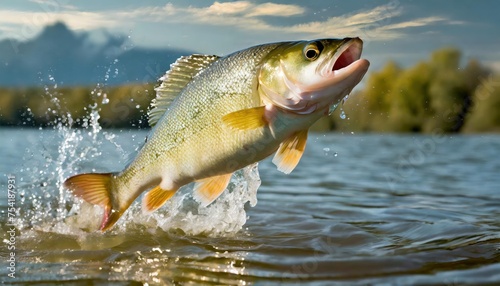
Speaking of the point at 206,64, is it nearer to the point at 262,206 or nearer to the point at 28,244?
the point at 28,244

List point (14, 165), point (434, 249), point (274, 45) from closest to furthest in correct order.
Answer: point (274, 45), point (434, 249), point (14, 165)

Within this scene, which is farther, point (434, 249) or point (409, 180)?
point (409, 180)

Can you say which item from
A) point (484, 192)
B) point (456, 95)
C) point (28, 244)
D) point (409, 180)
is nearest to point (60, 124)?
point (28, 244)

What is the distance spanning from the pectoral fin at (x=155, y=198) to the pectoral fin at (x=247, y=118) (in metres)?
0.82

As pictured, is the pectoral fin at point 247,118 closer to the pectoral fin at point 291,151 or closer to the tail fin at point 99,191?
the pectoral fin at point 291,151

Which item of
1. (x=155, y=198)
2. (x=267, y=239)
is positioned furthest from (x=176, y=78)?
(x=267, y=239)

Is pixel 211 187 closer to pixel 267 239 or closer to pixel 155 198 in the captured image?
pixel 155 198

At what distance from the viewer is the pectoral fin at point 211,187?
3836mm

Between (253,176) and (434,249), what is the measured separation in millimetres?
1761

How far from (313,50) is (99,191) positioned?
1677mm

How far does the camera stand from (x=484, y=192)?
9.09m

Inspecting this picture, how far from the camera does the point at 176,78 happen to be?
388 centimetres

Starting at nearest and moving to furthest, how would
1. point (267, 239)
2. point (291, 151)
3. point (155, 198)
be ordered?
point (291, 151) → point (155, 198) → point (267, 239)

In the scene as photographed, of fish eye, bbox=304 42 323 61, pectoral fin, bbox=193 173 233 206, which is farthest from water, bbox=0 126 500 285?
fish eye, bbox=304 42 323 61
